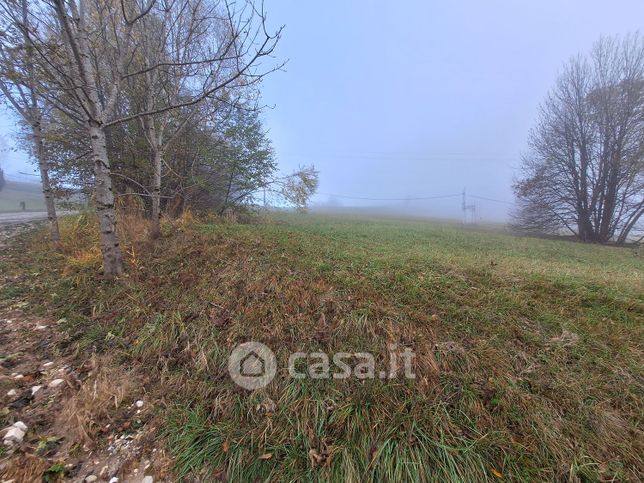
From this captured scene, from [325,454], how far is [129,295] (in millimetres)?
3317

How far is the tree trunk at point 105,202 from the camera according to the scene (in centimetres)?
369

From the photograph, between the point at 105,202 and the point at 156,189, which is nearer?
the point at 105,202

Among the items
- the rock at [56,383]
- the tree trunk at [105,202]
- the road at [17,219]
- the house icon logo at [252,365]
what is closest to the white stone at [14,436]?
the rock at [56,383]

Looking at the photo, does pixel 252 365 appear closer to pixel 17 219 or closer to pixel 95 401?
pixel 95 401

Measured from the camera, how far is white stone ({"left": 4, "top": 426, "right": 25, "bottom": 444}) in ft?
6.24

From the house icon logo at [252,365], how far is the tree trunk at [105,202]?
2848 mm

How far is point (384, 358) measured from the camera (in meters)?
2.47

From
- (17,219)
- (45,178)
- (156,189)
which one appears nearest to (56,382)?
(156,189)

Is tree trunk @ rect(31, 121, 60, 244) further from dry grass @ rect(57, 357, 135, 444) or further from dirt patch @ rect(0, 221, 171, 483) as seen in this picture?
dry grass @ rect(57, 357, 135, 444)

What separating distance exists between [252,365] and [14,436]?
1736mm

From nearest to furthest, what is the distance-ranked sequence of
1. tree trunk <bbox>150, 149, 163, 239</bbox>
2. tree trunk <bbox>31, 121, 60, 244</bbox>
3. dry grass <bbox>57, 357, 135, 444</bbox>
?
1. dry grass <bbox>57, 357, 135, 444</bbox>
2. tree trunk <bbox>150, 149, 163, 239</bbox>
3. tree trunk <bbox>31, 121, 60, 244</bbox>

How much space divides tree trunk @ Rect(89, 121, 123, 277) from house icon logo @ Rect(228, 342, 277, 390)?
285cm

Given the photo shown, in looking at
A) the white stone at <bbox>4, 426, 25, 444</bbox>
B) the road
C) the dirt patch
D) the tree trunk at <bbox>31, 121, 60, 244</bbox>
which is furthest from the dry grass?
the road

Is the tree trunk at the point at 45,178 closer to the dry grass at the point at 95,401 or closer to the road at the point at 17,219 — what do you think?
the dry grass at the point at 95,401
